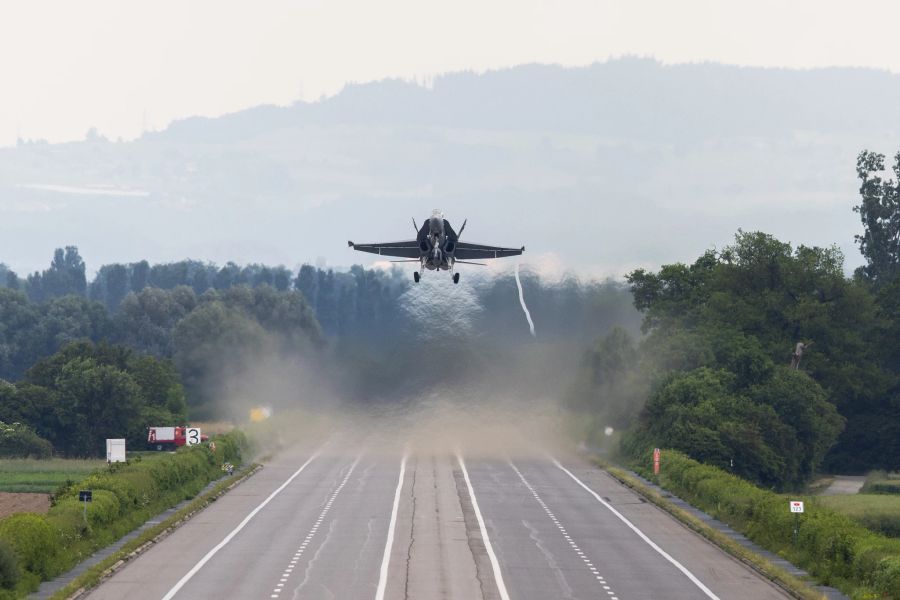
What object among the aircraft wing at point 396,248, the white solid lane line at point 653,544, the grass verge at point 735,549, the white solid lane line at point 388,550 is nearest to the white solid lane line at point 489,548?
the white solid lane line at point 388,550

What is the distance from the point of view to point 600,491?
86.6 metres

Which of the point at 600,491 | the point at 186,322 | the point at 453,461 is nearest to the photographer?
the point at 600,491

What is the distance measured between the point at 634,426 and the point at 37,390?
5974 cm

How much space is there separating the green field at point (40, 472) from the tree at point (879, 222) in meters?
86.7

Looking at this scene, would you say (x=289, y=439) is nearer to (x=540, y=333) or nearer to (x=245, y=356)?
(x=540, y=333)

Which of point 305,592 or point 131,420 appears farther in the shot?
point 131,420

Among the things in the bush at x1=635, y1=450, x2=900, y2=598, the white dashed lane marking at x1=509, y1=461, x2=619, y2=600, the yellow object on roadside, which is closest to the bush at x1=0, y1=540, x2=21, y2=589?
the white dashed lane marking at x1=509, y1=461, x2=619, y2=600

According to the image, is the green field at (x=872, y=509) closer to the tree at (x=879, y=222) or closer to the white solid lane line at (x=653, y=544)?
the white solid lane line at (x=653, y=544)

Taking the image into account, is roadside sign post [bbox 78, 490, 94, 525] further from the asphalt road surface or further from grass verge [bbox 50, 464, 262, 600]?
the asphalt road surface

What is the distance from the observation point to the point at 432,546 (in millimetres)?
60719

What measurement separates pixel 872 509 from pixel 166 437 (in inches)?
2734

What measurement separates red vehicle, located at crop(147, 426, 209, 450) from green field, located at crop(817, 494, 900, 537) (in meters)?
61.6

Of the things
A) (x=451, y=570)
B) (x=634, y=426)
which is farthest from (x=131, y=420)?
(x=451, y=570)

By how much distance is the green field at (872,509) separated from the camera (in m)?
80.4
